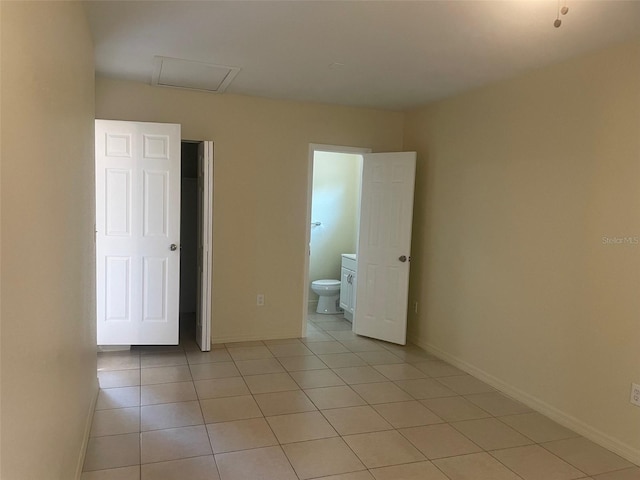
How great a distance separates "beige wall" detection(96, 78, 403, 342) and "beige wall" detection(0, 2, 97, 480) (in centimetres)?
186

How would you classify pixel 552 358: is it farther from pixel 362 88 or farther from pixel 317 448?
pixel 362 88

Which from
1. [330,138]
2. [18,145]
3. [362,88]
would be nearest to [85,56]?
[18,145]

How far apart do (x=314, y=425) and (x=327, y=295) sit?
301 cm

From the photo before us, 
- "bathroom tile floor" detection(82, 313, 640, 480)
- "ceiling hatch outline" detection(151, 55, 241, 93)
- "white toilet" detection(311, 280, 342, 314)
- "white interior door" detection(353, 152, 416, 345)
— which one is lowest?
"bathroom tile floor" detection(82, 313, 640, 480)

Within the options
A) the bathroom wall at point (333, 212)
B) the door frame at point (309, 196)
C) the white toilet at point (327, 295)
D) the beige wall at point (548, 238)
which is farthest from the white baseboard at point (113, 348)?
the beige wall at point (548, 238)

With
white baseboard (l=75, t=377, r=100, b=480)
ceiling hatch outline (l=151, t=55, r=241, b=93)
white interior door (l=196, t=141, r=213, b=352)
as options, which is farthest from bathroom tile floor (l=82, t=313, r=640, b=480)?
ceiling hatch outline (l=151, t=55, r=241, b=93)

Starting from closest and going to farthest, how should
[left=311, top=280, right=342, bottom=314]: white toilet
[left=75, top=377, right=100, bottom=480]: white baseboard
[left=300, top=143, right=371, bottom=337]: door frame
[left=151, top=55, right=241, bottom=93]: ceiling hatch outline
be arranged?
[left=75, top=377, right=100, bottom=480]: white baseboard, [left=151, top=55, right=241, bottom=93]: ceiling hatch outline, [left=300, top=143, right=371, bottom=337]: door frame, [left=311, top=280, right=342, bottom=314]: white toilet

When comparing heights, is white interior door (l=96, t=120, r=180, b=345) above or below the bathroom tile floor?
above

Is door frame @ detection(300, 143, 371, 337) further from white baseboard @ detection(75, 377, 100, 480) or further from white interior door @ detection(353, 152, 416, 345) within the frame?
white baseboard @ detection(75, 377, 100, 480)

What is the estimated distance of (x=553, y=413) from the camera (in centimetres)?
327

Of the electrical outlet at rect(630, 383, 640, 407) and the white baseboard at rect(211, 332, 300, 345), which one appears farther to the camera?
the white baseboard at rect(211, 332, 300, 345)

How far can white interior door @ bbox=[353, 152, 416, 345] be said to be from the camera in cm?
470

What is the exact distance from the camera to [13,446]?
1.15m

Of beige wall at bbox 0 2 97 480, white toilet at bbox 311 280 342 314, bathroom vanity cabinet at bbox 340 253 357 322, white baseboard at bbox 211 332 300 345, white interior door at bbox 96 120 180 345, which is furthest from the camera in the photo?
white toilet at bbox 311 280 342 314
